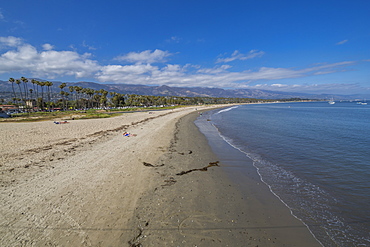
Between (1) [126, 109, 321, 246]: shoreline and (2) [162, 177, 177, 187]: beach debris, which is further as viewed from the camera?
(2) [162, 177, 177, 187]: beach debris

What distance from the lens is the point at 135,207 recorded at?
18.7ft

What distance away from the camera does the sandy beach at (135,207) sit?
446 cm

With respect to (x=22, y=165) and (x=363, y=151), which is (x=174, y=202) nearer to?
(x=22, y=165)

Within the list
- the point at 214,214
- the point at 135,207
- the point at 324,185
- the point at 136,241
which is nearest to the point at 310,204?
the point at 324,185

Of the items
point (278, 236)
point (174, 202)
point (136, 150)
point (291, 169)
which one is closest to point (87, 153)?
point (136, 150)

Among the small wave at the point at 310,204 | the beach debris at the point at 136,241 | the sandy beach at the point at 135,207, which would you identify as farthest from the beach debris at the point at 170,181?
the small wave at the point at 310,204

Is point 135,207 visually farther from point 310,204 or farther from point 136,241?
point 310,204

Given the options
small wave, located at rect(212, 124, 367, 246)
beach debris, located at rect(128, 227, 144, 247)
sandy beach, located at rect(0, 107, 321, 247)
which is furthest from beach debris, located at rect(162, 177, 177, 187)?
small wave, located at rect(212, 124, 367, 246)

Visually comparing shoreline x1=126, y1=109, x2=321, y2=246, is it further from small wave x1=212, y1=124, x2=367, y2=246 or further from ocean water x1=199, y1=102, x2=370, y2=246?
ocean water x1=199, y1=102, x2=370, y2=246

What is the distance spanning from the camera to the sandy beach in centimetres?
446

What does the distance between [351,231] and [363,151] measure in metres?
11.7

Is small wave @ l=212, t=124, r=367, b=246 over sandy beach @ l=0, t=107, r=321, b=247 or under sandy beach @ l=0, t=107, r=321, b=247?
under

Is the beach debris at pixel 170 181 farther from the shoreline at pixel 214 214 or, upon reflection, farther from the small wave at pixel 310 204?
the small wave at pixel 310 204

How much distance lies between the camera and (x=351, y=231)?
191 inches
